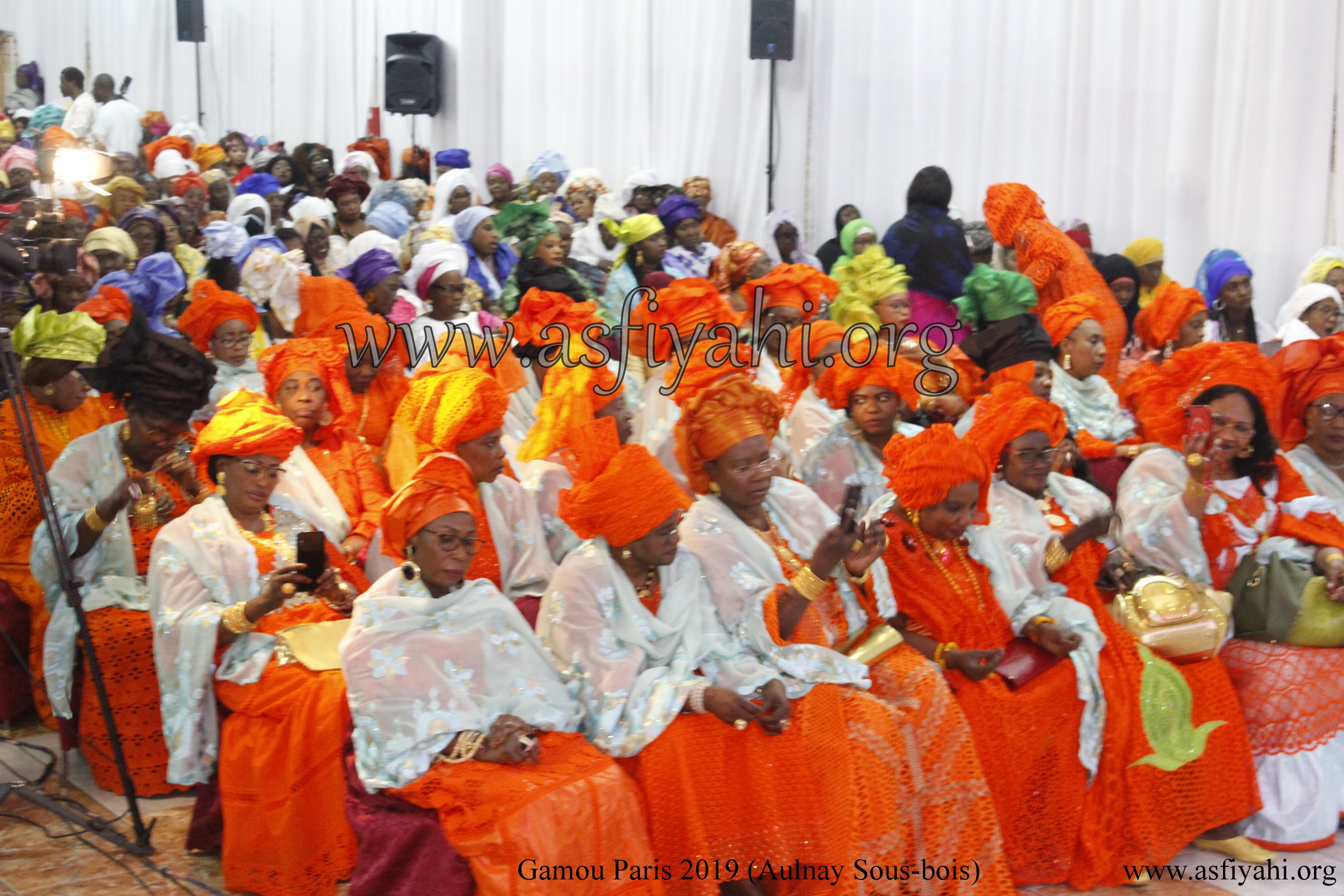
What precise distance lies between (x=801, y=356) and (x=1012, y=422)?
1.40 metres

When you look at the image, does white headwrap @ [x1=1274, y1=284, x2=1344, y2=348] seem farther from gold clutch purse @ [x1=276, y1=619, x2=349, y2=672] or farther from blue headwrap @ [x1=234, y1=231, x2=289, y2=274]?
blue headwrap @ [x1=234, y1=231, x2=289, y2=274]

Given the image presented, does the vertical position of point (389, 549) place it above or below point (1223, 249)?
below

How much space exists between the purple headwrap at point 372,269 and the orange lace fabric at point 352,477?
1850mm

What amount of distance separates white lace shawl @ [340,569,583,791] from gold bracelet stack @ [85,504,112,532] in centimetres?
123

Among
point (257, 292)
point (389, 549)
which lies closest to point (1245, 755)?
point (389, 549)

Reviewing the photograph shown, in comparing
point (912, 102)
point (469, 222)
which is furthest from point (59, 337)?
point (912, 102)

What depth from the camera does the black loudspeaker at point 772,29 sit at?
33.5ft

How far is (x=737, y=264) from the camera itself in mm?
7133

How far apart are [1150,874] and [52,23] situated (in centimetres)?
2134

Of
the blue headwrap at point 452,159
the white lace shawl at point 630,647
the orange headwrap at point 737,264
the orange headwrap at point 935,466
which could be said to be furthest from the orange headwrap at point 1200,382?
the blue headwrap at point 452,159

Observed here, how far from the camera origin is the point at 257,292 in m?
6.45

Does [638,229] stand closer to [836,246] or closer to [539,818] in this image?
[836,246]

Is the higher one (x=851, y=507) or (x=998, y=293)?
(x=998, y=293)

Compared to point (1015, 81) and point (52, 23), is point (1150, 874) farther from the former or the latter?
point (52, 23)
